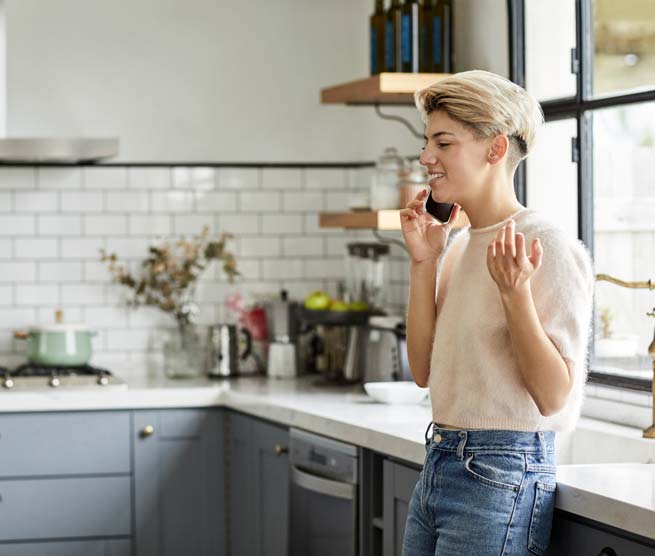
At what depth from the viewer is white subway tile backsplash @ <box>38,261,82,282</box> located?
14.6ft

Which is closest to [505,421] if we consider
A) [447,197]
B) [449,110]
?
[447,197]

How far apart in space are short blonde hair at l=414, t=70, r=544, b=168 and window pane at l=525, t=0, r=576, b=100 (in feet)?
4.38

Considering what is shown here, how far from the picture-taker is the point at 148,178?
4531 mm

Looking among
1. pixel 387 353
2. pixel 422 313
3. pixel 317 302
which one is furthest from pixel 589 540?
pixel 317 302

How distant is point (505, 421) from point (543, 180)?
1.62 m

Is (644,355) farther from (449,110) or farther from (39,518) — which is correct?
(39,518)

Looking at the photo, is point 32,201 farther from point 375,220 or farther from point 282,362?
point 375,220

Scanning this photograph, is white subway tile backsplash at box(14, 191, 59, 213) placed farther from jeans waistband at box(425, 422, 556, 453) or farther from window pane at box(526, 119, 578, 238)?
jeans waistband at box(425, 422, 556, 453)

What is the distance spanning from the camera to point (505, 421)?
2045 mm

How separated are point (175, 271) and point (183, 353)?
32 centimetres

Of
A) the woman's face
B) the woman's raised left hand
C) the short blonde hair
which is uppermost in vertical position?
the short blonde hair

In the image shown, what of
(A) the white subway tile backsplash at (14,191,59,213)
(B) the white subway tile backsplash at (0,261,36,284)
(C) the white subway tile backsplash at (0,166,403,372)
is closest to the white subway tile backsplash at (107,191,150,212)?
(C) the white subway tile backsplash at (0,166,403,372)

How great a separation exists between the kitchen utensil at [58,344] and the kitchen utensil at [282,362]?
2.25 ft

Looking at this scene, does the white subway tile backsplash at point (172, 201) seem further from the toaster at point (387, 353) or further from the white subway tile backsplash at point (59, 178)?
the toaster at point (387, 353)
